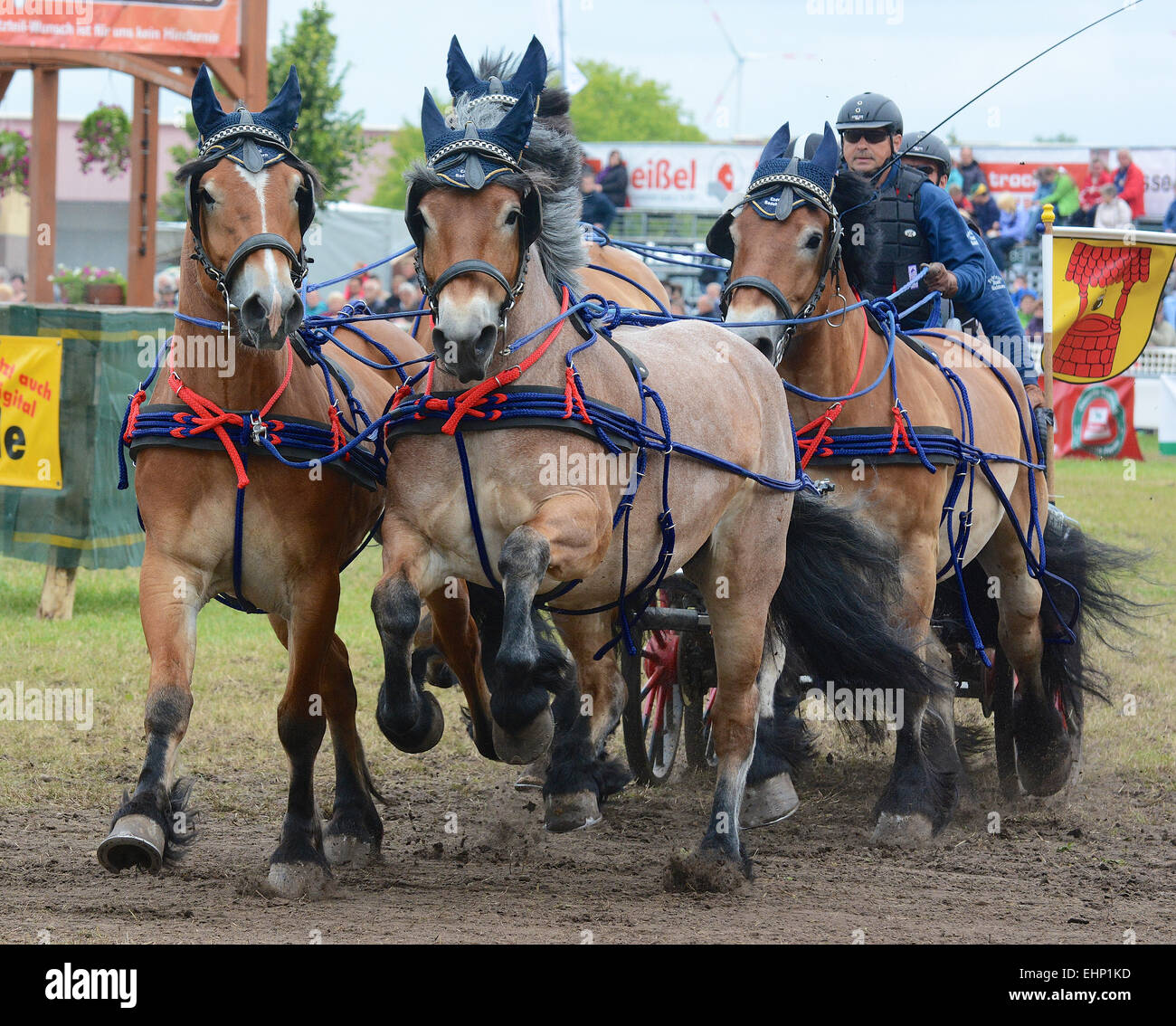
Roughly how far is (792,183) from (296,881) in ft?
10.0

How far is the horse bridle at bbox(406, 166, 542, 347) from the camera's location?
158 inches

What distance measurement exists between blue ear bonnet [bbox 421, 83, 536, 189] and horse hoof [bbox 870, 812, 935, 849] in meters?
2.98

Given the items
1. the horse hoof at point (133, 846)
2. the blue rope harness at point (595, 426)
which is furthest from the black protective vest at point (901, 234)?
the horse hoof at point (133, 846)

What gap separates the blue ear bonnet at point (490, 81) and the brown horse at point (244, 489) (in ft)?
1.65

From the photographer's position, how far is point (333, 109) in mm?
27141

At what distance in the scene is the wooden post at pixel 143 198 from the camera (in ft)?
40.7

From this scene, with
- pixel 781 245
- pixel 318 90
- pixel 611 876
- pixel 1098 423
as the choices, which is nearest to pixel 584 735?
pixel 611 876

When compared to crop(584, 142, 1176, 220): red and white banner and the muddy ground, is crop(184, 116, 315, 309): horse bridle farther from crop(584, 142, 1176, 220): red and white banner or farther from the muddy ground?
crop(584, 142, 1176, 220): red and white banner

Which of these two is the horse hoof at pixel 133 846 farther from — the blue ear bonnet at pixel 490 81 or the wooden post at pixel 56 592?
the wooden post at pixel 56 592

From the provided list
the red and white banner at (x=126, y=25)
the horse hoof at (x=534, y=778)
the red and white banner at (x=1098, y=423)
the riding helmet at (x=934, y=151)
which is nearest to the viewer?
the horse hoof at (x=534, y=778)

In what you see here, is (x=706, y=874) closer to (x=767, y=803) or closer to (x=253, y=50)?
(x=767, y=803)

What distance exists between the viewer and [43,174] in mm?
12852
